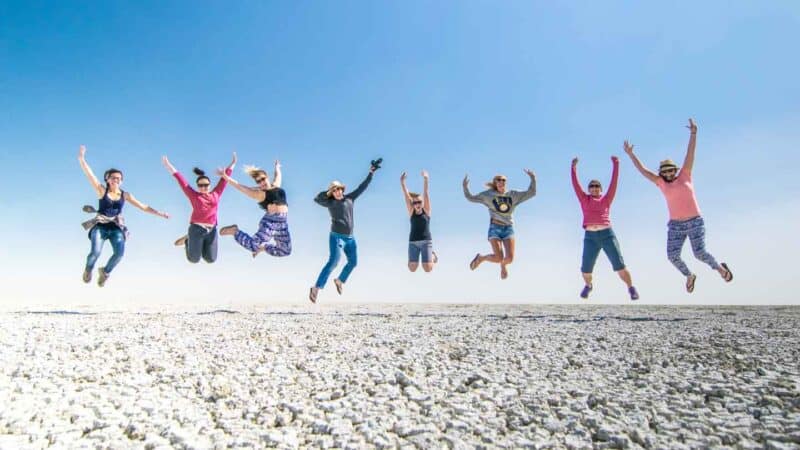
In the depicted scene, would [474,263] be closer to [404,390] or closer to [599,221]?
[599,221]

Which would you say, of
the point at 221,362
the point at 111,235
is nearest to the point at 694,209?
the point at 221,362

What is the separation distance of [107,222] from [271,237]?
109 inches

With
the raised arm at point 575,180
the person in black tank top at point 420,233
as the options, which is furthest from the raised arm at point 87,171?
the raised arm at point 575,180

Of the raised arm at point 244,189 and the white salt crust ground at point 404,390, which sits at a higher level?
the raised arm at point 244,189

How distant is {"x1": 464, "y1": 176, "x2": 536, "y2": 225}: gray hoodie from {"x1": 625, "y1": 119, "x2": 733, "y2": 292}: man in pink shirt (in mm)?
1943

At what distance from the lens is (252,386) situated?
3.32m

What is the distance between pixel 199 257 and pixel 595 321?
21.5ft

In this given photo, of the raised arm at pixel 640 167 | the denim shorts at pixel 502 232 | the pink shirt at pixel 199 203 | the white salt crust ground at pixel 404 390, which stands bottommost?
the white salt crust ground at pixel 404 390

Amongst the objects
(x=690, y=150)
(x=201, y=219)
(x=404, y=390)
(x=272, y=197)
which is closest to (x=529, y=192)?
(x=690, y=150)

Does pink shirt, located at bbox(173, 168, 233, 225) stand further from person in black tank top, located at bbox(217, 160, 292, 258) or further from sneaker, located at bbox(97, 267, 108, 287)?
sneaker, located at bbox(97, 267, 108, 287)

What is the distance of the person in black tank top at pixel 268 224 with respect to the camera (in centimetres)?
868

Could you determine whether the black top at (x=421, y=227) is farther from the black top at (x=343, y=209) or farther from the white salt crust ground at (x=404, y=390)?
the white salt crust ground at (x=404, y=390)

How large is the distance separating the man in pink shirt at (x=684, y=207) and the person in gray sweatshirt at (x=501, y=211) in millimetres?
2116

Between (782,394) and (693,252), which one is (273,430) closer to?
(782,394)
